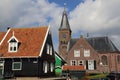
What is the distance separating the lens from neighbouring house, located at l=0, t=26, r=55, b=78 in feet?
122

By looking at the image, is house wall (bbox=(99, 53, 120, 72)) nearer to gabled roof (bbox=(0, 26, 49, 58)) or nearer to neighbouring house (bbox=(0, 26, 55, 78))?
neighbouring house (bbox=(0, 26, 55, 78))

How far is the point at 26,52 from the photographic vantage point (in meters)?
37.9

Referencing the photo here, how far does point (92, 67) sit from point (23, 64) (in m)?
35.7

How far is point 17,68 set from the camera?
37656 millimetres

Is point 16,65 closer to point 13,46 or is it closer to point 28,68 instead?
point 28,68

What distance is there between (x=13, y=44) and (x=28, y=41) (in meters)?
2.54

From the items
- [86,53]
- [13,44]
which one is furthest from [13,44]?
[86,53]

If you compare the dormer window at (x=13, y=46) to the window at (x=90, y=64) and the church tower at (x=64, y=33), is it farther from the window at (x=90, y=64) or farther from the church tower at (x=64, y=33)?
the church tower at (x=64, y=33)

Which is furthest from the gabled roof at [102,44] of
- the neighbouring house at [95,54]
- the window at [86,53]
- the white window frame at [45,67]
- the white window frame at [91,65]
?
the white window frame at [45,67]

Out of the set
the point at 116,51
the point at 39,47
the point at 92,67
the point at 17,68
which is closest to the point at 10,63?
the point at 17,68

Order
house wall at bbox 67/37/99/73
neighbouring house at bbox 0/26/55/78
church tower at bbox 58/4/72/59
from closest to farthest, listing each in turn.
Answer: neighbouring house at bbox 0/26/55/78, house wall at bbox 67/37/99/73, church tower at bbox 58/4/72/59

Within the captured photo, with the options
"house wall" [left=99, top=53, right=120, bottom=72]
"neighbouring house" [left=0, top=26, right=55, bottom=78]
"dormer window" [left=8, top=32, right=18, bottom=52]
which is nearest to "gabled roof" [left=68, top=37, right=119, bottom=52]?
"house wall" [left=99, top=53, right=120, bottom=72]

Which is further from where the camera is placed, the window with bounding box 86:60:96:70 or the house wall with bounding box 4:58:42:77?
the window with bounding box 86:60:96:70

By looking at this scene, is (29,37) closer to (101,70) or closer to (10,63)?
(10,63)
